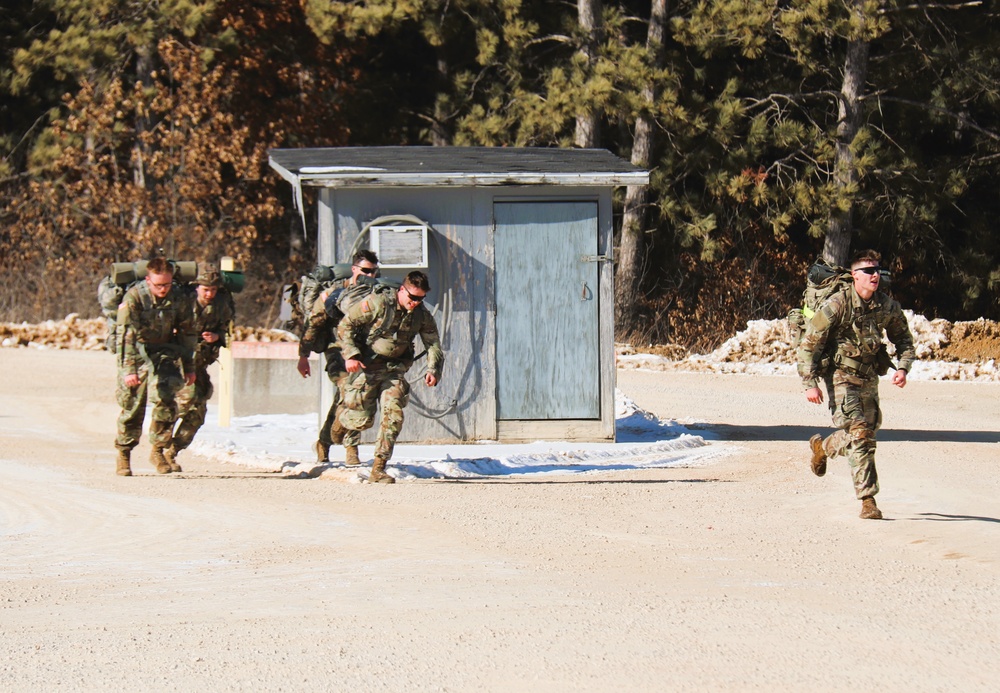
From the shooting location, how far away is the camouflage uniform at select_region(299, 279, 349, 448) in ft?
38.7

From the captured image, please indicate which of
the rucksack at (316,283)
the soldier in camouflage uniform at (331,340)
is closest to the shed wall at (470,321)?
the rucksack at (316,283)

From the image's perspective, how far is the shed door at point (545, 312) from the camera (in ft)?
43.6

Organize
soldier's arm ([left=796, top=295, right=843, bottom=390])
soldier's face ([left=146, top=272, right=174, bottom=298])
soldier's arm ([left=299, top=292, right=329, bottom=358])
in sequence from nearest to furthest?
1. soldier's arm ([left=796, top=295, right=843, bottom=390])
2. soldier's face ([left=146, top=272, right=174, bottom=298])
3. soldier's arm ([left=299, top=292, right=329, bottom=358])

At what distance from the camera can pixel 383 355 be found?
11.1m

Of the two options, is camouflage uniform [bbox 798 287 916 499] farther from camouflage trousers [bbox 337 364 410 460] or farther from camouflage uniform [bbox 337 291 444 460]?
camouflage trousers [bbox 337 364 410 460]

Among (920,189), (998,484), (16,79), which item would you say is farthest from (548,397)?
(16,79)

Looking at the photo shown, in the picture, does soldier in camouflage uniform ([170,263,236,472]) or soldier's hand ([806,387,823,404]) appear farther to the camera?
soldier in camouflage uniform ([170,263,236,472])

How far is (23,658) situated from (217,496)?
4.27 meters

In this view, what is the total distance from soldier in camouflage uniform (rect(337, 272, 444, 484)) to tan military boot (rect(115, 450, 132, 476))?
1645mm

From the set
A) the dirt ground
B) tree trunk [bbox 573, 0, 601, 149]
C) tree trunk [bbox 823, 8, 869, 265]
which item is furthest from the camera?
tree trunk [bbox 573, 0, 601, 149]

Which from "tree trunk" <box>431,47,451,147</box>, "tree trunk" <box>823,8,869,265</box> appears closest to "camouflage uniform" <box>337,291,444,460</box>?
"tree trunk" <box>823,8,869,265</box>

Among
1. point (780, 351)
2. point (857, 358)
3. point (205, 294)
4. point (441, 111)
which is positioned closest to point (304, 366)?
point (205, 294)

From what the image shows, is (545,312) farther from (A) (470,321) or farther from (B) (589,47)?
(B) (589,47)

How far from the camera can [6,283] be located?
86.6 feet
